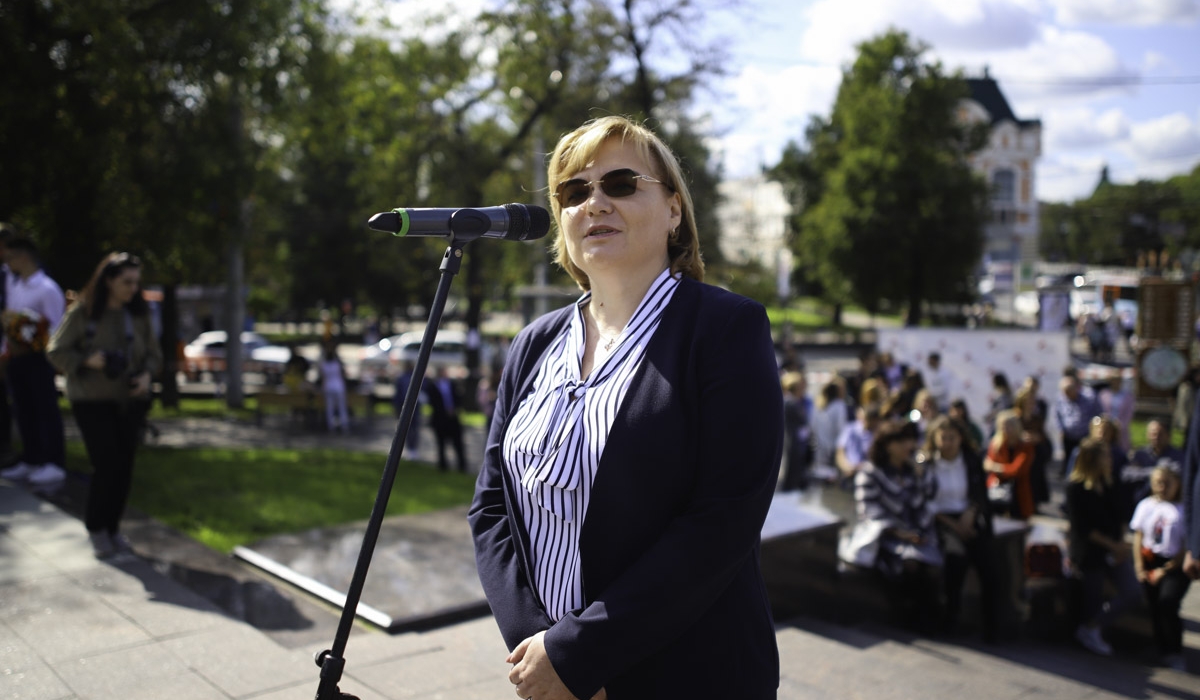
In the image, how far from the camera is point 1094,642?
7391 millimetres

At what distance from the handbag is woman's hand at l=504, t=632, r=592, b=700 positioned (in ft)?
17.1

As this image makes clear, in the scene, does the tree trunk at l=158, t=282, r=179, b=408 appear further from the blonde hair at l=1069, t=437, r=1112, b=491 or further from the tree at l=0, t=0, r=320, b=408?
the blonde hair at l=1069, t=437, r=1112, b=491

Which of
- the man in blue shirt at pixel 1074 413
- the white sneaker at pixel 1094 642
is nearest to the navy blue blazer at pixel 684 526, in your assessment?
the white sneaker at pixel 1094 642

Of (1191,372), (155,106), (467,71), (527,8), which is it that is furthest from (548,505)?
(467,71)

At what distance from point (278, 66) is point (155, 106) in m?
1.81


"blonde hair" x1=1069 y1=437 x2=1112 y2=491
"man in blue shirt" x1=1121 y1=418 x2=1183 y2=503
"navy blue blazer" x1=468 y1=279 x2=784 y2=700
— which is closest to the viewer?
"navy blue blazer" x1=468 y1=279 x2=784 y2=700

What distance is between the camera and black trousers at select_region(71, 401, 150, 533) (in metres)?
5.91

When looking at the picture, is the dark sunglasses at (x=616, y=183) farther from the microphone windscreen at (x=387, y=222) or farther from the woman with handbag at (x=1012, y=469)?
the woman with handbag at (x=1012, y=469)

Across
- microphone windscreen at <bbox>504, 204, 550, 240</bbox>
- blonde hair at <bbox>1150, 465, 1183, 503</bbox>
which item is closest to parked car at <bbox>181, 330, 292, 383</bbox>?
blonde hair at <bbox>1150, 465, 1183, 503</bbox>

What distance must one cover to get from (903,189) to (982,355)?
2732cm

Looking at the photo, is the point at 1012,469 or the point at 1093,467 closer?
the point at 1093,467

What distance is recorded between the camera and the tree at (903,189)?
42406 millimetres

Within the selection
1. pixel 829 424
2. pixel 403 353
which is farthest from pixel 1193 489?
pixel 403 353

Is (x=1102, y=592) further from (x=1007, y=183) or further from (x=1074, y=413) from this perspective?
(x=1007, y=183)
